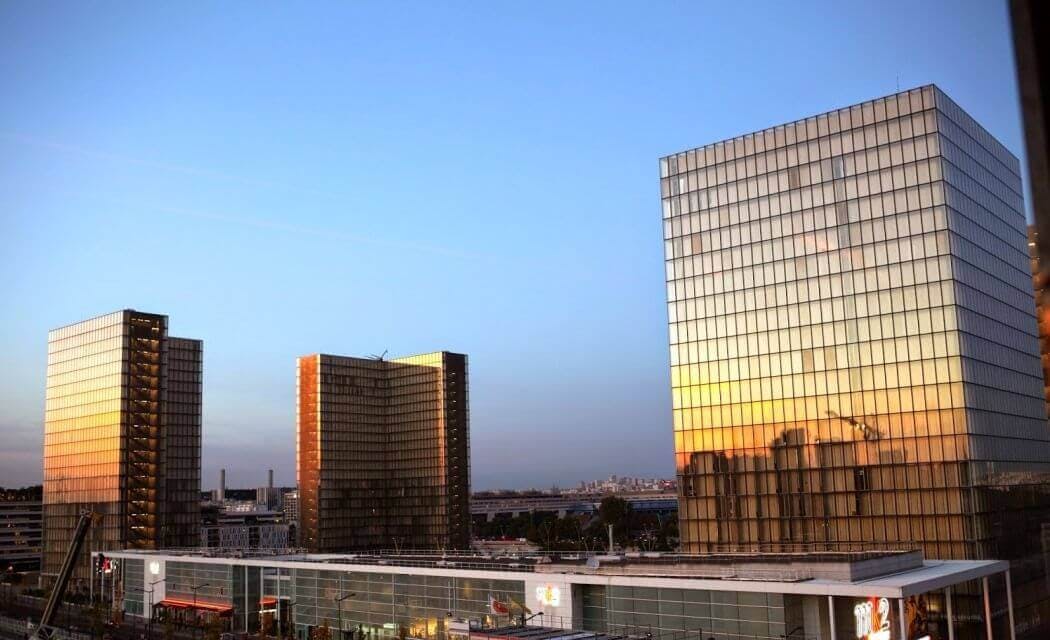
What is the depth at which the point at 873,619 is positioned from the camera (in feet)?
220

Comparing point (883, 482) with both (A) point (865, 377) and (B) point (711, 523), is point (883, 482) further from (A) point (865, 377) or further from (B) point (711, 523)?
(B) point (711, 523)

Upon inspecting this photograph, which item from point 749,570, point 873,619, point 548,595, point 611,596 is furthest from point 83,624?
point 873,619

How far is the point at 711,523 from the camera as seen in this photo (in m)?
115

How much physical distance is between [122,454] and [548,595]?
412 ft

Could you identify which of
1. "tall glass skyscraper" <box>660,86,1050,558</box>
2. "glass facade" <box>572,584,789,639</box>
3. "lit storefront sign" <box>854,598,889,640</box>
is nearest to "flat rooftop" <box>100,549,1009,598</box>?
"glass facade" <box>572,584,789,639</box>

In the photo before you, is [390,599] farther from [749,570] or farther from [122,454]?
[122,454]

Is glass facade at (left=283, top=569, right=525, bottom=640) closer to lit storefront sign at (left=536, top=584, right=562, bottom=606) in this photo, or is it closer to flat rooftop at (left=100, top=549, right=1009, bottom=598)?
flat rooftop at (left=100, top=549, right=1009, bottom=598)

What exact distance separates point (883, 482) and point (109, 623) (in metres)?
96.9

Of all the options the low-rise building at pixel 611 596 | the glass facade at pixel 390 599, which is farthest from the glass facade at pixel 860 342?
the glass facade at pixel 390 599

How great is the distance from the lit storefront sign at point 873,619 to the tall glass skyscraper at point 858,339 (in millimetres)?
35392

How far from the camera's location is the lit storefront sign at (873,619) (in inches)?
2601

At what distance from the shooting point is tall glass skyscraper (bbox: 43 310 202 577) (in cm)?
18662

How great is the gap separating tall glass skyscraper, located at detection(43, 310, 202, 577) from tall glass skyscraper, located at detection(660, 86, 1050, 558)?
113 m

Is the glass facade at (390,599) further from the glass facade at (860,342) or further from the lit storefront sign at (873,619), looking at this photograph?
the glass facade at (860,342)
